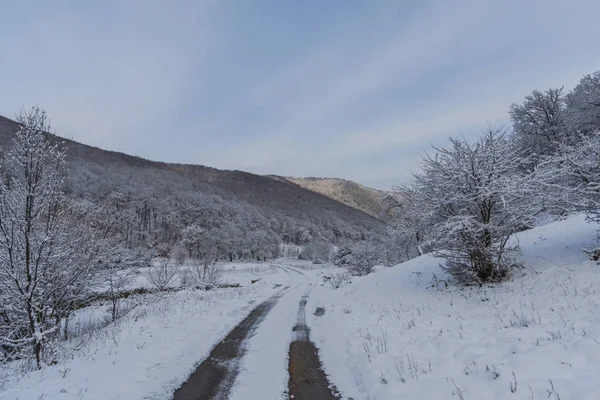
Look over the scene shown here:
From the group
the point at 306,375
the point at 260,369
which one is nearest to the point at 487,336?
the point at 306,375

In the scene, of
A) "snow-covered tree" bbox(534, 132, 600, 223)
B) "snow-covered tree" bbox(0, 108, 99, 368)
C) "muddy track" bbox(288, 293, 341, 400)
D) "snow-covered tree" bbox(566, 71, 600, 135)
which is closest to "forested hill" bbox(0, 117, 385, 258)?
"snow-covered tree" bbox(566, 71, 600, 135)

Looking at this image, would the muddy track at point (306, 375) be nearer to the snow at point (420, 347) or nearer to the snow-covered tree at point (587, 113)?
the snow at point (420, 347)

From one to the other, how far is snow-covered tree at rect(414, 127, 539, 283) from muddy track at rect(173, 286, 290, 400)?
300 inches

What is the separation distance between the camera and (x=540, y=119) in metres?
29.2

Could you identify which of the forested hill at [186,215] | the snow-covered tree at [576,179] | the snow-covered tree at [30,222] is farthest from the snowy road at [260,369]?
the forested hill at [186,215]

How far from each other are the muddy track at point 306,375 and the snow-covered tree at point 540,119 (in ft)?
92.5

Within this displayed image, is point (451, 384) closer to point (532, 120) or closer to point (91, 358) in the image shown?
point (91, 358)

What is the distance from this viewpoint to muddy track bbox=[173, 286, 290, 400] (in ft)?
19.5

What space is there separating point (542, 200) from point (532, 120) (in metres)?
23.5

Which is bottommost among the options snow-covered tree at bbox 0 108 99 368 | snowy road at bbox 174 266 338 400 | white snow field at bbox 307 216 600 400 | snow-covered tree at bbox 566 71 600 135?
snowy road at bbox 174 266 338 400

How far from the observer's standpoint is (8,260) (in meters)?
8.61

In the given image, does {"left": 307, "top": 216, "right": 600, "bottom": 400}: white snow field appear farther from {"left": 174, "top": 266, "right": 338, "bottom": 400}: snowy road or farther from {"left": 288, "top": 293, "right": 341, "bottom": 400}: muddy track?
{"left": 174, "top": 266, "right": 338, "bottom": 400}: snowy road

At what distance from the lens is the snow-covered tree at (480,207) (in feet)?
37.2

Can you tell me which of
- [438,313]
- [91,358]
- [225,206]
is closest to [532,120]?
[438,313]
